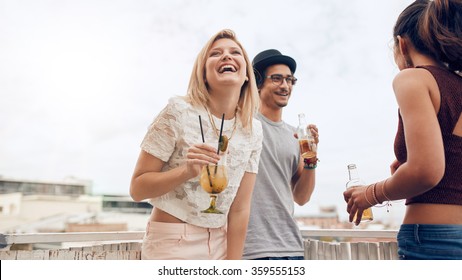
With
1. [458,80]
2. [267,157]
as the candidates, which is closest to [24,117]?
[267,157]

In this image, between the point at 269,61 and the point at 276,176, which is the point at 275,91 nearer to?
the point at 269,61

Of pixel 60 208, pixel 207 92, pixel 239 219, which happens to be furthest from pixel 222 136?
pixel 60 208

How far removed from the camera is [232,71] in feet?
4.98

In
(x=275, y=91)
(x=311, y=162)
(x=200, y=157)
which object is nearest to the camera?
(x=200, y=157)

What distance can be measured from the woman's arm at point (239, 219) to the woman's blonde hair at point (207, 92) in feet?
0.82

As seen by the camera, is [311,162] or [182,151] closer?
[182,151]

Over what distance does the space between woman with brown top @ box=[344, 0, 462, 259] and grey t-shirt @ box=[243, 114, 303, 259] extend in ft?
2.66

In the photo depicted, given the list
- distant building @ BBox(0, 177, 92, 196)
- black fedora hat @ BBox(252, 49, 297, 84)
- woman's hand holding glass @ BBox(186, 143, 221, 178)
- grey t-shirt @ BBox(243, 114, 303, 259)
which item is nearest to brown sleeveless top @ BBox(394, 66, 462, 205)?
woman's hand holding glass @ BBox(186, 143, 221, 178)

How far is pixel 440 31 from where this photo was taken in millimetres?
1040

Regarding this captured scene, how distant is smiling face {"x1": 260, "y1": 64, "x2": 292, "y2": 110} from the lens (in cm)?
221

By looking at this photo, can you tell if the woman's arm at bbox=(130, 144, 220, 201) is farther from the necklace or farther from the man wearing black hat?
the man wearing black hat

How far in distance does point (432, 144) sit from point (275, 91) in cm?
136

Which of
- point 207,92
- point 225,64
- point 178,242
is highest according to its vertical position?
point 225,64
